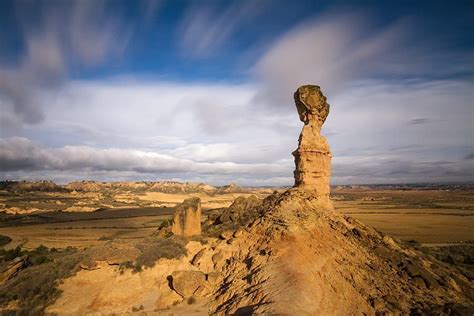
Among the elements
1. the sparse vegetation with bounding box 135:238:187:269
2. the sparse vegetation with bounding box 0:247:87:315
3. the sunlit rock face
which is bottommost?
the sparse vegetation with bounding box 0:247:87:315

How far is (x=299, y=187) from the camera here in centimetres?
2292

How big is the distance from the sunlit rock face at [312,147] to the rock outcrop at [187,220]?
734 centimetres

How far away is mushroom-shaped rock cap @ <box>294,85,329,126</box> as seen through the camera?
23.4 metres

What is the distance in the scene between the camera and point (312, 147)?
2269cm

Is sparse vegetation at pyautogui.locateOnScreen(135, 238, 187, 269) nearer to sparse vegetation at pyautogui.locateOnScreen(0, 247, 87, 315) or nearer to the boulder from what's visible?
the boulder

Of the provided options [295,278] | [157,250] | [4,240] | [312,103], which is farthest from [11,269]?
[4,240]

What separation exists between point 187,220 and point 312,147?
9.75m

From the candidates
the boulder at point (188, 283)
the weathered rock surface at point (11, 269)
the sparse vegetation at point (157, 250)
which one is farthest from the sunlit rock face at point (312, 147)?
the weathered rock surface at point (11, 269)

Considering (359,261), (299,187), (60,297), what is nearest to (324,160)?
(299,187)

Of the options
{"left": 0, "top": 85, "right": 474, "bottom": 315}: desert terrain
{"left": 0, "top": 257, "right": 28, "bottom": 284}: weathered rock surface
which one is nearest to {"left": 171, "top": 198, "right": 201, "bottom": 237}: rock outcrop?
{"left": 0, "top": 85, "right": 474, "bottom": 315}: desert terrain

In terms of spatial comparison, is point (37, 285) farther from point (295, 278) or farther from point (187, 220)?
point (295, 278)

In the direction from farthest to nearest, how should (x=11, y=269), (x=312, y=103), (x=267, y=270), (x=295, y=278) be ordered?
(x=312, y=103), (x=11, y=269), (x=267, y=270), (x=295, y=278)

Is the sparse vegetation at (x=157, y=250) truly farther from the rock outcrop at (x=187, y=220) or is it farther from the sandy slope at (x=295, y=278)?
the rock outcrop at (x=187, y=220)

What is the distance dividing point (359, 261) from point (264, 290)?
5.71m
